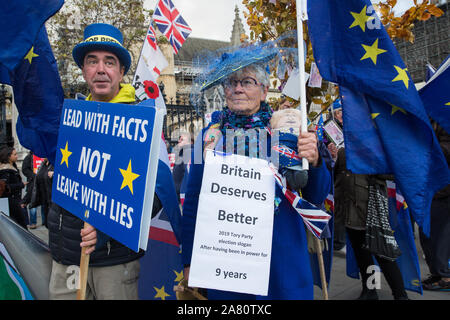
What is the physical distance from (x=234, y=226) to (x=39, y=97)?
1596mm

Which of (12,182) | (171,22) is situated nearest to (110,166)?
(171,22)

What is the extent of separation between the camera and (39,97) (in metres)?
2.30

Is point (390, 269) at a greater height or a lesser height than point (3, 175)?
lesser

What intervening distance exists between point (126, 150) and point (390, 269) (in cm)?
294

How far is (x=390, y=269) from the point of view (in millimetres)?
3383

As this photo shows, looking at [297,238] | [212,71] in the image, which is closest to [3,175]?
[212,71]

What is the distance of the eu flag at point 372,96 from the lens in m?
2.09

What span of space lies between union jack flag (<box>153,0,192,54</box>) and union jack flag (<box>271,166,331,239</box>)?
407 cm

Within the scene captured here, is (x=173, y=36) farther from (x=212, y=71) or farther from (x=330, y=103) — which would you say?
(x=212, y=71)

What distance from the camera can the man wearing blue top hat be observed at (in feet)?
6.46

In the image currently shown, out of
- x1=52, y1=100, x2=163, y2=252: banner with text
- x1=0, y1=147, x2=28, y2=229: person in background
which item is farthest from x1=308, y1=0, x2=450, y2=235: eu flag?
x1=0, y1=147, x2=28, y2=229: person in background

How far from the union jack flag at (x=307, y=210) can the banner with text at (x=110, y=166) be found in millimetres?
704

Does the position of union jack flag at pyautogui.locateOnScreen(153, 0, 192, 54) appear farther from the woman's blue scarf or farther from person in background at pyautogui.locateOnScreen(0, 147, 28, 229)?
the woman's blue scarf
